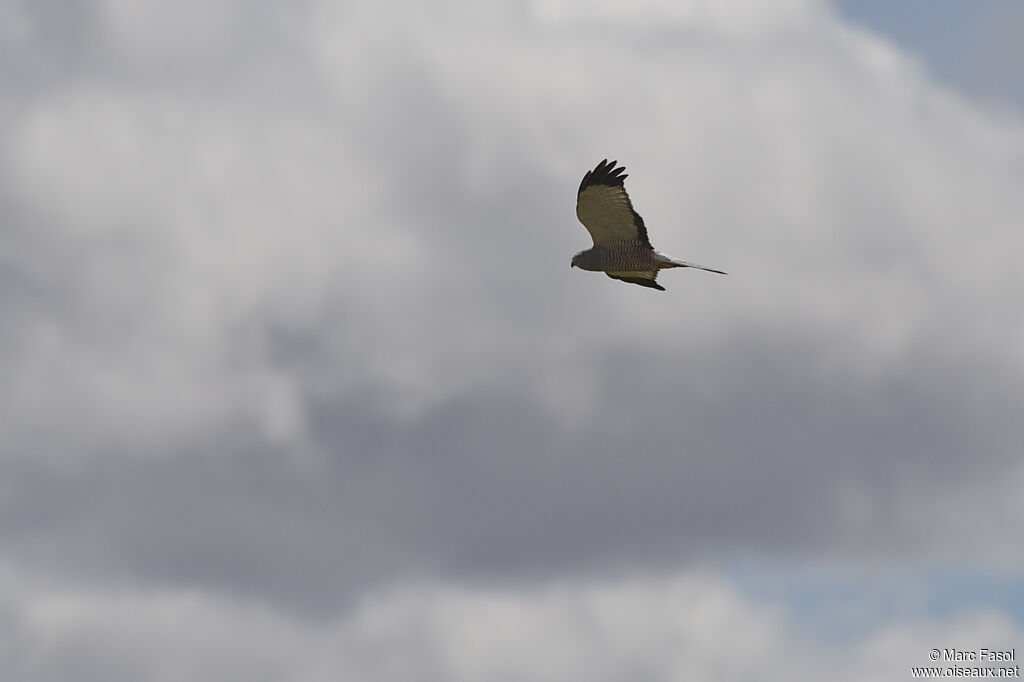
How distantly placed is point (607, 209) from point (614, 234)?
1346 mm

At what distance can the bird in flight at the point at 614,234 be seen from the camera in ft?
248

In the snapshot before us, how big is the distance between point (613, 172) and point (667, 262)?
311 cm

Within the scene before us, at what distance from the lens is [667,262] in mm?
76125

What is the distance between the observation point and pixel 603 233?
77.6m

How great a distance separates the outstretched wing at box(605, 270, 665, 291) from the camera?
78.1 meters

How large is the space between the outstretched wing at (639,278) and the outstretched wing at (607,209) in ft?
4.04

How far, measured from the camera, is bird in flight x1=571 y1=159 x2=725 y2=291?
75625mm

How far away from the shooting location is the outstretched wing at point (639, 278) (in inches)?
3076

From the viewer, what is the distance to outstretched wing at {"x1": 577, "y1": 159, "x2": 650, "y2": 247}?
248 feet

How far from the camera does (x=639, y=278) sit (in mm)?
78750

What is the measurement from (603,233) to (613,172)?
2466mm

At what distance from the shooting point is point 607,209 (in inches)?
3004

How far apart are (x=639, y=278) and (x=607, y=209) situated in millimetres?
3320
